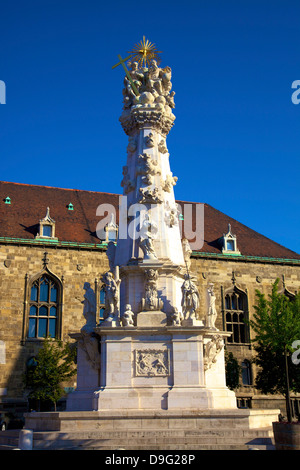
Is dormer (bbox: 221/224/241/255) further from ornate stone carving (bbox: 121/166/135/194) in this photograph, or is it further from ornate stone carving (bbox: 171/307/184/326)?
ornate stone carving (bbox: 171/307/184/326)

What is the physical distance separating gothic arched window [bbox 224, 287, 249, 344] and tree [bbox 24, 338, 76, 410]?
41.4ft

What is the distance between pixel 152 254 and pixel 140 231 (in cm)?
109

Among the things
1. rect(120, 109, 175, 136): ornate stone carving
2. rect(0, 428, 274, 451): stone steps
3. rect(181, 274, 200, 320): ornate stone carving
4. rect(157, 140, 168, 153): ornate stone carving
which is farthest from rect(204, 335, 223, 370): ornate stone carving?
rect(120, 109, 175, 136): ornate stone carving

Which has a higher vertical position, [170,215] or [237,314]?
[170,215]

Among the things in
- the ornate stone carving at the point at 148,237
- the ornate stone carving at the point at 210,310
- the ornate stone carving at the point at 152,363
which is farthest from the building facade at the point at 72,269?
the ornate stone carving at the point at 152,363

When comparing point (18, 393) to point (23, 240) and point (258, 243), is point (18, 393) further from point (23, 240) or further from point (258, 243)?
point (258, 243)

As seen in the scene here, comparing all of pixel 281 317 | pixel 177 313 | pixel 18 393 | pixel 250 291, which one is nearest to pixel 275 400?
pixel 250 291

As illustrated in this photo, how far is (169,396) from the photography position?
15930 mm

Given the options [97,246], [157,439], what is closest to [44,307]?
[97,246]

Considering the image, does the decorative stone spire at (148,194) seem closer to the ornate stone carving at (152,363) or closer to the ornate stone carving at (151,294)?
the ornate stone carving at (151,294)

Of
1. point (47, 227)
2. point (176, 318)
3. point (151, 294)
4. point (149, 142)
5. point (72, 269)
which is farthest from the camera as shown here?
point (47, 227)

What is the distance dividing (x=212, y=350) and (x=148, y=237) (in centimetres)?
438

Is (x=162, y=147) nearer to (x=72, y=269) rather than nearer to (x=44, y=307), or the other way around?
(x=72, y=269)

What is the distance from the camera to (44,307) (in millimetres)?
35031
